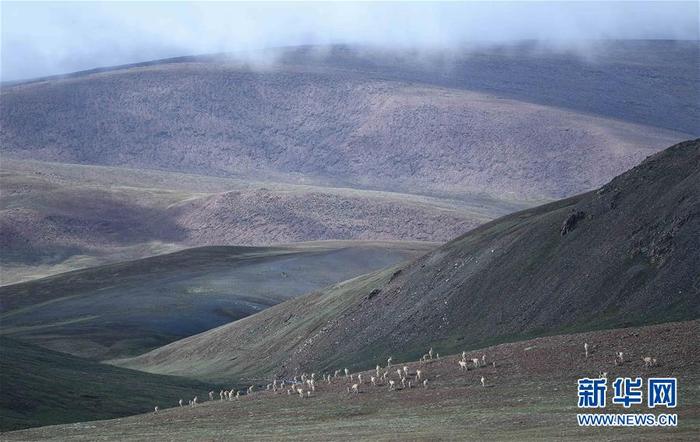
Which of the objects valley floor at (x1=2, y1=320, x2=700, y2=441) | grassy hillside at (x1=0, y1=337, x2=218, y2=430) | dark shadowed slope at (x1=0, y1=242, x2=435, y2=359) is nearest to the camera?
valley floor at (x1=2, y1=320, x2=700, y2=441)

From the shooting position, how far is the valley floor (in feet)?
127

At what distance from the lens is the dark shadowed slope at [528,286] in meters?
64.6

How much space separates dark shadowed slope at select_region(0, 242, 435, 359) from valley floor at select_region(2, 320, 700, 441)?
57.8 metres

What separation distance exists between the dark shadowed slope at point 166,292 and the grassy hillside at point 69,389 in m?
24.4

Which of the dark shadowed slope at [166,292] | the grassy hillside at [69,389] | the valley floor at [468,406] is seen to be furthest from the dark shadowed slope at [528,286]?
the dark shadowed slope at [166,292]

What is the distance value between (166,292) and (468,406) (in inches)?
3581

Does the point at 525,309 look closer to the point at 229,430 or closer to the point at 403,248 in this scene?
the point at 229,430

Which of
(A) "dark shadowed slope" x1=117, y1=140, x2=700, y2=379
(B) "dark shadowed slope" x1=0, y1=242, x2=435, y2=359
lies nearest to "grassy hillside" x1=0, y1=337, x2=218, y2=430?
(A) "dark shadowed slope" x1=117, y1=140, x2=700, y2=379

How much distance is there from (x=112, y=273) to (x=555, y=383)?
107 metres

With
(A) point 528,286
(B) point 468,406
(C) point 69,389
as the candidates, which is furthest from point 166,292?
(B) point 468,406

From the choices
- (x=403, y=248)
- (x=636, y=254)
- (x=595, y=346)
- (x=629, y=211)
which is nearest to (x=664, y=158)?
(x=629, y=211)

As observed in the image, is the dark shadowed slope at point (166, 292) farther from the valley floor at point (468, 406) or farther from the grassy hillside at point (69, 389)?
the valley floor at point (468, 406)

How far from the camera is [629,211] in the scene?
238 ft

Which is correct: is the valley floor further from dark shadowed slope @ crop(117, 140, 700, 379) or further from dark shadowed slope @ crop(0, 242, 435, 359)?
dark shadowed slope @ crop(0, 242, 435, 359)
